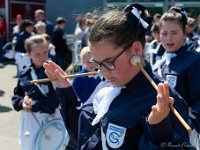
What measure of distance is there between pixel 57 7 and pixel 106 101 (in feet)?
47.2

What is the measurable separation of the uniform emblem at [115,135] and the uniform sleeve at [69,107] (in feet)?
1.30

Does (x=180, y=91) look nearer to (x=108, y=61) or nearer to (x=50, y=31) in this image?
(x=108, y=61)

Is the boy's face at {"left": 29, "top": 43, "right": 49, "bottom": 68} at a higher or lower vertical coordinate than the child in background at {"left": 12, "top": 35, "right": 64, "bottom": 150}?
higher

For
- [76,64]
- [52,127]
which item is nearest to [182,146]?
[52,127]

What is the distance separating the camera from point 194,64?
9.80 ft

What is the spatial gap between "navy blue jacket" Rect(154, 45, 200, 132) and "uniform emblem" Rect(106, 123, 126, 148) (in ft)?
4.34

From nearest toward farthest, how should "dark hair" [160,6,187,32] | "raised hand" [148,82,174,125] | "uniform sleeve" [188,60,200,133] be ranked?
"raised hand" [148,82,174,125] → "uniform sleeve" [188,60,200,133] → "dark hair" [160,6,187,32]

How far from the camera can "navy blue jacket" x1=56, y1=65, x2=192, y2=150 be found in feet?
4.87

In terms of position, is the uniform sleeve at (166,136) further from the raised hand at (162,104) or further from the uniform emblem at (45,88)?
the uniform emblem at (45,88)

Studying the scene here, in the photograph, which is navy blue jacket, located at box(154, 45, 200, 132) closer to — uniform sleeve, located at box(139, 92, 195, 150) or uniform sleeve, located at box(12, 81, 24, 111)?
uniform sleeve, located at box(139, 92, 195, 150)

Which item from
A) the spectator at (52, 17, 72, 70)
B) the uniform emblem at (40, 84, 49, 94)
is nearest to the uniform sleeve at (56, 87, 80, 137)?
the uniform emblem at (40, 84, 49, 94)

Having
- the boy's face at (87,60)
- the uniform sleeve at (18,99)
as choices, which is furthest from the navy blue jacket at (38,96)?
the boy's face at (87,60)

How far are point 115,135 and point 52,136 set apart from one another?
8.56ft

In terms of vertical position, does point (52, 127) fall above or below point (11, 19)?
above
